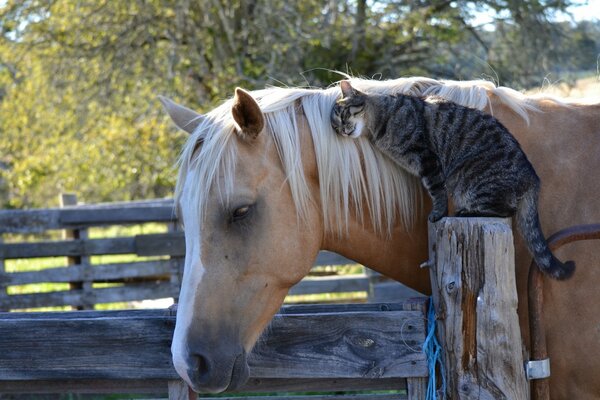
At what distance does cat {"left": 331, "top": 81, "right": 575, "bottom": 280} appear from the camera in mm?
2525

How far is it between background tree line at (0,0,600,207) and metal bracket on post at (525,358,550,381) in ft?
27.7

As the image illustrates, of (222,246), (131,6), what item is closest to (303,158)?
(222,246)

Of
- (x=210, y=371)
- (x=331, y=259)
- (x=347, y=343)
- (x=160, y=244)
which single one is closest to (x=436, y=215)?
(x=347, y=343)

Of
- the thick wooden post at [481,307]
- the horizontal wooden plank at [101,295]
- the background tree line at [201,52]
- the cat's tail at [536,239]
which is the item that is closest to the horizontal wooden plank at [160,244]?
the horizontal wooden plank at [101,295]

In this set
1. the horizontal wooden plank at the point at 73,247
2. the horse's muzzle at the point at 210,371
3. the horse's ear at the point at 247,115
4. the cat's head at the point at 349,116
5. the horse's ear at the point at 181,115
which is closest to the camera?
the horse's muzzle at the point at 210,371

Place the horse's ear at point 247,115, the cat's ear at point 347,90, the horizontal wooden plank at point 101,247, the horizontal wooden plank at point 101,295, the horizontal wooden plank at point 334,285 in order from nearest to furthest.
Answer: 1. the horse's ear at point 247,115
2. the cat's ear at point 347,90
3. the horizontal wooden plank at point 101,295
4. the horizontal wooden plank at point 101,247
5. the horizontal wooden plank at point 334,285

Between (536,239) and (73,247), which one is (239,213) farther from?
(73,247)

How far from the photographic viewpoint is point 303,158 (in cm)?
263

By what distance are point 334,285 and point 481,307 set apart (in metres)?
6.43

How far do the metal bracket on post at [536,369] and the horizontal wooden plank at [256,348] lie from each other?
36cm

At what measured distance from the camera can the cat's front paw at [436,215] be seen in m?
2.52

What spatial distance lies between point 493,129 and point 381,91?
1.65 feet

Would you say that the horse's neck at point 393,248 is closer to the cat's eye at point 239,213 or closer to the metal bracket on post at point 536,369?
the cat's eye at point 239,213

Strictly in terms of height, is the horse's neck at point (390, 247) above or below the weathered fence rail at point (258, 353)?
above
